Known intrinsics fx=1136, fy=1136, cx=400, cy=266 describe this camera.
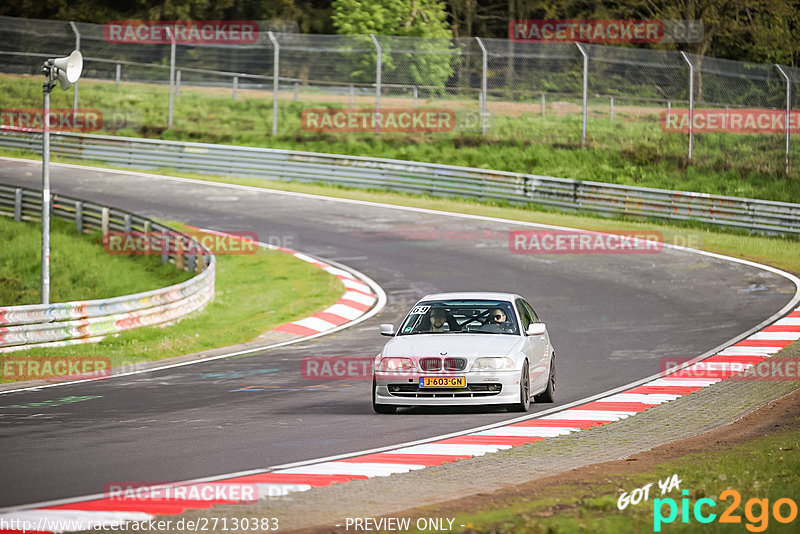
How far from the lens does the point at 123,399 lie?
13742 mm

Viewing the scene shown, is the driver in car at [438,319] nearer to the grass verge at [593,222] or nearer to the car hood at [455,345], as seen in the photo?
the car hood at [455,345]

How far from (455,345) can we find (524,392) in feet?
2.95

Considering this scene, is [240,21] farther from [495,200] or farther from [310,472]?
[310,472]

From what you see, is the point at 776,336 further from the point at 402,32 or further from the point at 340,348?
the point at 402,32

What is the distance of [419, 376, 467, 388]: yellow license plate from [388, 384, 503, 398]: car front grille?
0.04 m

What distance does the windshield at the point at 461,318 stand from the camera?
1310 centimetres

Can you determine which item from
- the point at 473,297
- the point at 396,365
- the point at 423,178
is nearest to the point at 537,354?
the point at 473,297

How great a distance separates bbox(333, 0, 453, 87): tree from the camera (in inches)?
1513

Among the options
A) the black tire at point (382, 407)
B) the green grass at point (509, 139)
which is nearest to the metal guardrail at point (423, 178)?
the green grass at point (509, 139)

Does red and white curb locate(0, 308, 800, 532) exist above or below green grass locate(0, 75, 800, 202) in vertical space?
below

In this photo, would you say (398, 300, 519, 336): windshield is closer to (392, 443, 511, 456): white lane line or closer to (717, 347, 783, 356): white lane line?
(392, 443, 511, 456): white lane line

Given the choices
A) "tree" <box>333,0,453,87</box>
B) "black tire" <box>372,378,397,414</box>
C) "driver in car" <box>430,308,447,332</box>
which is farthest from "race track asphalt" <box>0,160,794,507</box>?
"tree" <box>333,0,453,87</box>

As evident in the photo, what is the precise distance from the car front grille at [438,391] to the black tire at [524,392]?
0.28m

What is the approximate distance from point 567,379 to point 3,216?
2332 cm
